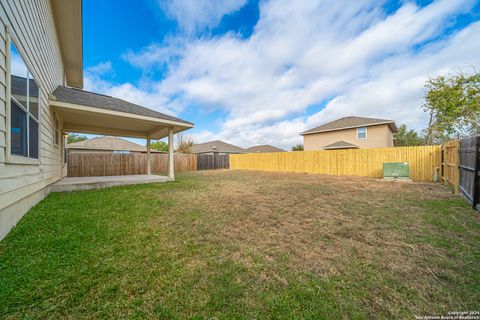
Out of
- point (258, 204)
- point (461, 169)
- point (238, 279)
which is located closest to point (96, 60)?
point (258, 204)

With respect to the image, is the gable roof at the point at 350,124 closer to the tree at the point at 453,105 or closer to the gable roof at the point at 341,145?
the gable roof at the point at 341,145

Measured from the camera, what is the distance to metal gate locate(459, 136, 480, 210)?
13.5ft

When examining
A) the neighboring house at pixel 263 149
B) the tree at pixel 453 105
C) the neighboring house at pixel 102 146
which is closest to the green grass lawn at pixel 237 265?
the tree at pixel 453 105

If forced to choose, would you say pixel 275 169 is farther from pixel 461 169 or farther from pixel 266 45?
pixel 461 169

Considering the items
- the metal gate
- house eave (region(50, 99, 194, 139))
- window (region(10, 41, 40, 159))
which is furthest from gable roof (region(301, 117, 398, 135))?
window (region(10, 41, 40, 159))

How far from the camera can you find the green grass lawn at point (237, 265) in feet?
4.97

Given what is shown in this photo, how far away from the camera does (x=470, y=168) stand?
14.9 feet

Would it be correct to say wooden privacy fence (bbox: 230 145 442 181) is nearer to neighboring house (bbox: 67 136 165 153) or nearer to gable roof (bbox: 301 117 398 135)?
gable roof (bbox: 301 117 398 135)

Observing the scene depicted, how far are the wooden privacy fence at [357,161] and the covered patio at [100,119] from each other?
33.0 ft

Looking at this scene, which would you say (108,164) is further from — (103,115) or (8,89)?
(8,89)

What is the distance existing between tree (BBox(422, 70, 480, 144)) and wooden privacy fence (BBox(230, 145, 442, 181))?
9.37 meters

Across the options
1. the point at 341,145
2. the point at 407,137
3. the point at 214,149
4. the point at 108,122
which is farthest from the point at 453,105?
the point at 214,149

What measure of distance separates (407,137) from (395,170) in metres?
28.3

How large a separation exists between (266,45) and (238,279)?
463 inches
